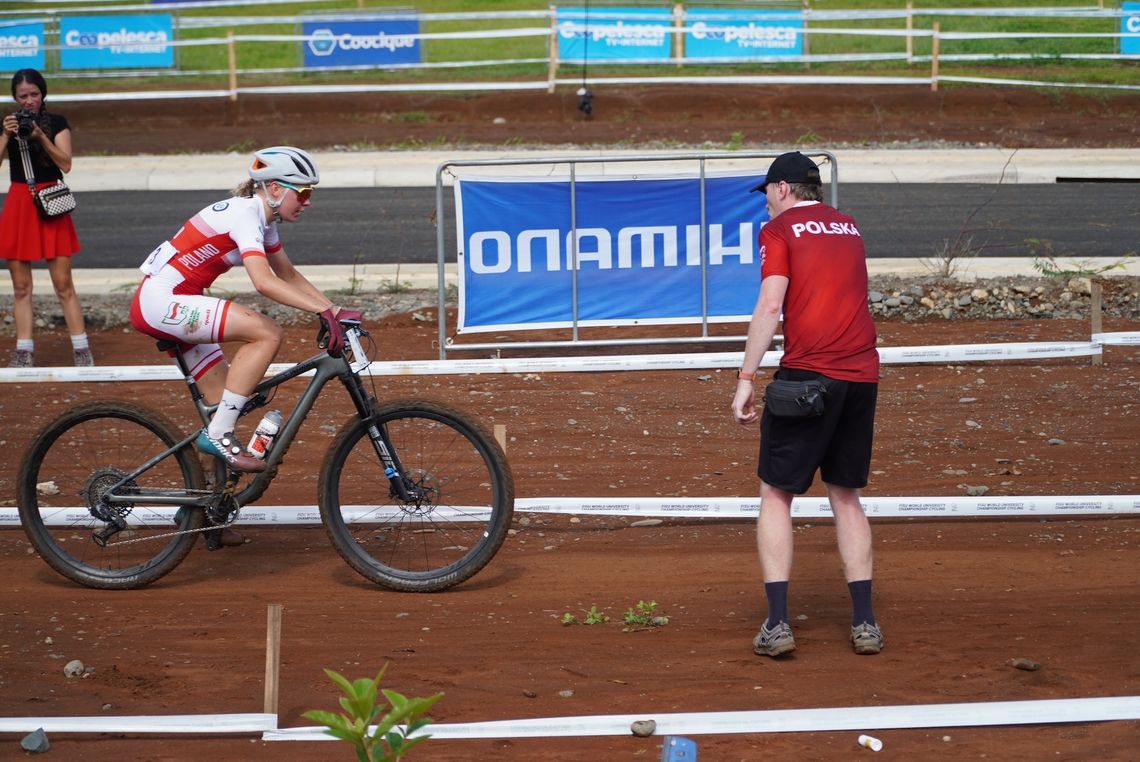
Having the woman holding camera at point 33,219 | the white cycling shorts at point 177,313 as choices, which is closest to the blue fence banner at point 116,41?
the woman holding camera at point 33,219

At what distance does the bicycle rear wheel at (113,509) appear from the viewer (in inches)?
250

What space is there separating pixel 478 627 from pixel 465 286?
5021mm

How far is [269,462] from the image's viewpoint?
624 centimetres

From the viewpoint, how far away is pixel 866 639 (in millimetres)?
5457

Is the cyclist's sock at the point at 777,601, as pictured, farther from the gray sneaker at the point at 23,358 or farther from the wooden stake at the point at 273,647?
the gray sneaker at the point at 23,358

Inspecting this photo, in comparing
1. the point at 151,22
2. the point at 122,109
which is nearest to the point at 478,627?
the point at 122,109

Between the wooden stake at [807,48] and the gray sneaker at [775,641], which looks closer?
the gray sneaker at [775,641]

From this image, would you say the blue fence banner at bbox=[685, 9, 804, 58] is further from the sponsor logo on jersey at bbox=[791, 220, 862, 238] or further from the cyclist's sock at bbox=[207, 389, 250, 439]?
the sponsor logo on jersey at bbox=[791, 220, 862, 238]

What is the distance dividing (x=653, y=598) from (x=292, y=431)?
5.82 ft

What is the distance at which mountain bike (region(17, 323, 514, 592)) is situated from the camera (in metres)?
6.18

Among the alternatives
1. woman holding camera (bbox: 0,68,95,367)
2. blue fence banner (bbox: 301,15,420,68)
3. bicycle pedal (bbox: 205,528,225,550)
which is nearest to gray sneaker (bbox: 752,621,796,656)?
bicycle pedal (bbox: 205,528,225,550)

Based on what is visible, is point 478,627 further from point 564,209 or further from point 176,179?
point 176,179

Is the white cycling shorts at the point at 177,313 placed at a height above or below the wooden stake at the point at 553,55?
A: below

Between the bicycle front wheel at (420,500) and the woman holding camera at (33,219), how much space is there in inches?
162
